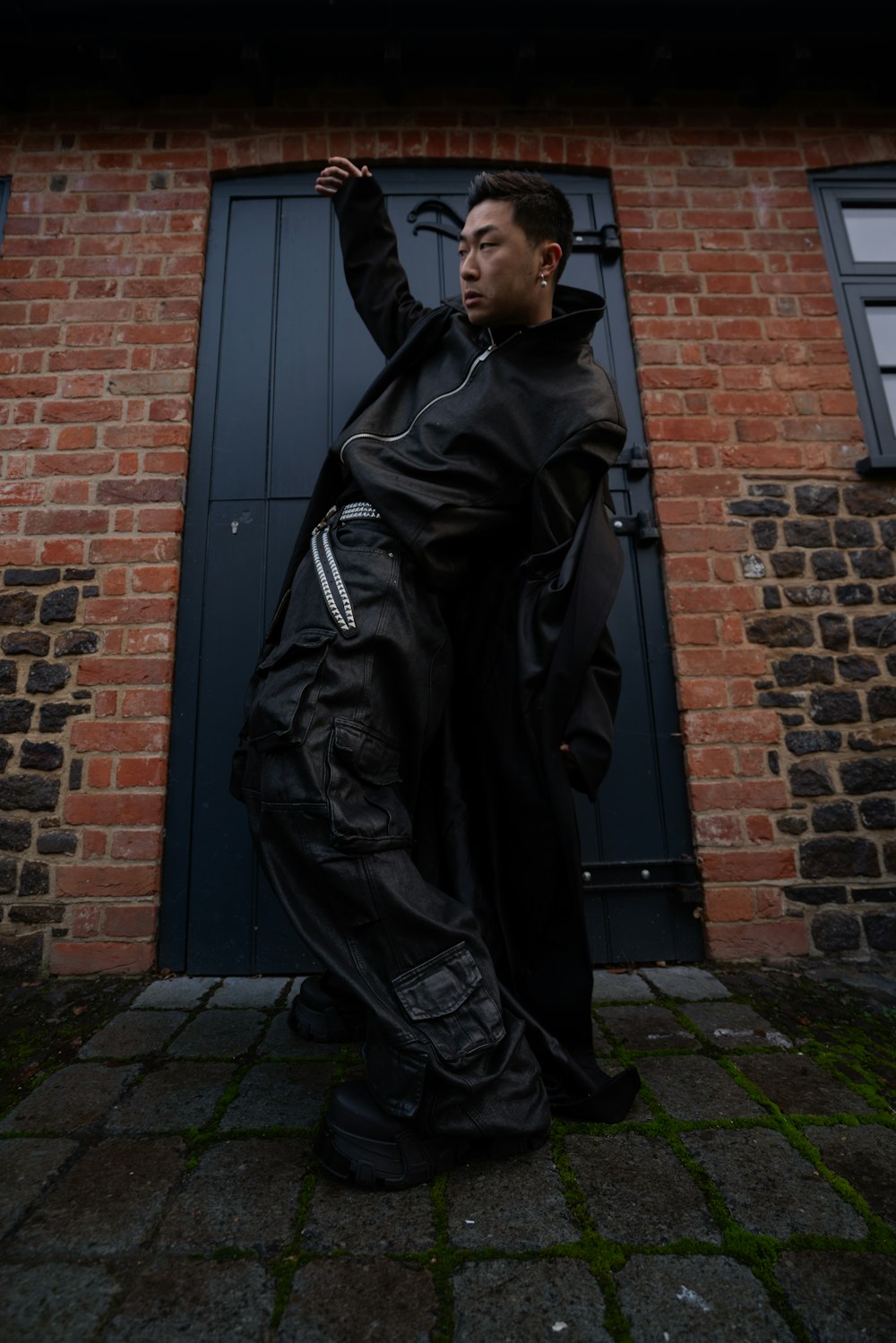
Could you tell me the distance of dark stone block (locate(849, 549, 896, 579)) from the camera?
2.89 m

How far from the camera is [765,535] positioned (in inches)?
113

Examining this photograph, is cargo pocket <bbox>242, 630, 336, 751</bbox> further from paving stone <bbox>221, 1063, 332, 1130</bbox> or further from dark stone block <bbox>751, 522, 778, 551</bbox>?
dark stone block <bbox>751, 522, 778, 551</bbox>

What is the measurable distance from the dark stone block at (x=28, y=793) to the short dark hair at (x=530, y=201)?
235 cm

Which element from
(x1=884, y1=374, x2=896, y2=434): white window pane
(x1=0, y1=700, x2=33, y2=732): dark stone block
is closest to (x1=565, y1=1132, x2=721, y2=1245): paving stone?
(x1=0, y1=700, x2=33, y2=732): dark stone block

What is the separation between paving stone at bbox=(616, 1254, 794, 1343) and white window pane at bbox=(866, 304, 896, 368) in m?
3.42

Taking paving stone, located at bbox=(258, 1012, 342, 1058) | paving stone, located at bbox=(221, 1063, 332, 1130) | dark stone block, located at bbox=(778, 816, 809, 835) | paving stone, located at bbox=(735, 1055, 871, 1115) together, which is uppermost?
dark stone block, located at bbox=(778, 816, 809, 835)

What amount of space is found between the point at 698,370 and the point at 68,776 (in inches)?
118

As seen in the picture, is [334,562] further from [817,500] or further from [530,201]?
[817,500]

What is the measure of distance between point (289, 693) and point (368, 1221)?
3.13 ft

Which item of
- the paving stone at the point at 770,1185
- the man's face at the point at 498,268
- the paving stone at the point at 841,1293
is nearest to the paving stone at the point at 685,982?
the paving stone at the point at 770,1185

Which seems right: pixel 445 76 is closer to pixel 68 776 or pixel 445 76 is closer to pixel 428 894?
pixel 68 776

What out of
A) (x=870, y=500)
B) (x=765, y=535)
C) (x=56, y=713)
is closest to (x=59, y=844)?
(x=56, y=713)

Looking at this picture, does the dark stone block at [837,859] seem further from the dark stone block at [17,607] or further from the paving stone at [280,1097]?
the dark stone block at [17,607]

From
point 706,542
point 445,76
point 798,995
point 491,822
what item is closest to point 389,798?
point 491,822
